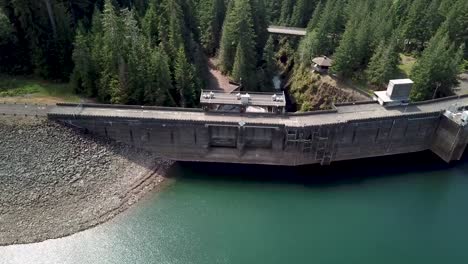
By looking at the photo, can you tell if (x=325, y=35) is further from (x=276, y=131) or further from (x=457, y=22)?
(x=276, y=131)

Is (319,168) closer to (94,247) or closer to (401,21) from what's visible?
(94,247)

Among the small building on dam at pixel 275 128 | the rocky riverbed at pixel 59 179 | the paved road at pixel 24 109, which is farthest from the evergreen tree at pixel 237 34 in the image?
the paved road at pixel 24 109

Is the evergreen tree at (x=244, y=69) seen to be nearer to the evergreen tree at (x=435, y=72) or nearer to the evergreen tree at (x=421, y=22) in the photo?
the evergreen tree at (x=435, y=72)

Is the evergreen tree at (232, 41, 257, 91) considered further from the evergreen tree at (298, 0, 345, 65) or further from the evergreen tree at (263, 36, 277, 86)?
the evergreen tree at (298, 0, 345, 65)

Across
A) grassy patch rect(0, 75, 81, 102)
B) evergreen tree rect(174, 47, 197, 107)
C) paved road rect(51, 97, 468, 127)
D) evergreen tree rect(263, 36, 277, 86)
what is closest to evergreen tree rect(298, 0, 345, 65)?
evergreen tree rect(263, 36, 277, 86)

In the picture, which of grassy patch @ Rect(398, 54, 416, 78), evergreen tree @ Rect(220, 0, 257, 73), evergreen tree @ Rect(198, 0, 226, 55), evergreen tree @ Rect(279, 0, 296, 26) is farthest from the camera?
evergreen tree @ Rect(279, 0, 296, 26)

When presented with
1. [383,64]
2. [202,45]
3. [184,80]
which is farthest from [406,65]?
[184,80]

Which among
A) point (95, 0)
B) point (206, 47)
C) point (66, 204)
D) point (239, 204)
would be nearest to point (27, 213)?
point (66, 204)
